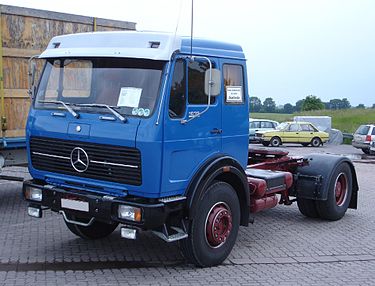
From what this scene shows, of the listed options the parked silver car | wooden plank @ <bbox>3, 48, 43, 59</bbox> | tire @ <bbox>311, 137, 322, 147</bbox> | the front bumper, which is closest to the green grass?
tire @ <bbox>311, 137, 322, 147</bbox>

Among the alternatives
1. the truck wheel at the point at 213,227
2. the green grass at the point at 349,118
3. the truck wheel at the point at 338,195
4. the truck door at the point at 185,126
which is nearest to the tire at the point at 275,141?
the green grass at the point at 349,118

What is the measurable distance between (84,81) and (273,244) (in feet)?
11.9

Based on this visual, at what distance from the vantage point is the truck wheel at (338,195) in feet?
29.6

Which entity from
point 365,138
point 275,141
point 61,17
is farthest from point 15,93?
point 275,141

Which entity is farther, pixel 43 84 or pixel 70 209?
pixel 43 84

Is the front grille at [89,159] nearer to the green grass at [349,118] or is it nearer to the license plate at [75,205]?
the license plate at [75,205]

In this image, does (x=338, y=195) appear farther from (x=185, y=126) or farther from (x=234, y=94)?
(x=185, y=126)

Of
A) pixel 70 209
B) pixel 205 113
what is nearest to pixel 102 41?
pixel 205 113

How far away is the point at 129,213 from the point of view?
5.70 meters

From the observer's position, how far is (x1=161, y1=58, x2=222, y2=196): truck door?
19.1ft

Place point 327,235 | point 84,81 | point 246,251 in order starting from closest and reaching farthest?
point 84,81 → point 246,251 → point 327,235

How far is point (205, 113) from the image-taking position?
630cm

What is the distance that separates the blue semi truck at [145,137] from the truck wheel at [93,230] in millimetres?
516

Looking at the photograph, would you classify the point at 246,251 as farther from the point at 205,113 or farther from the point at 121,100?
the point at 121,100
